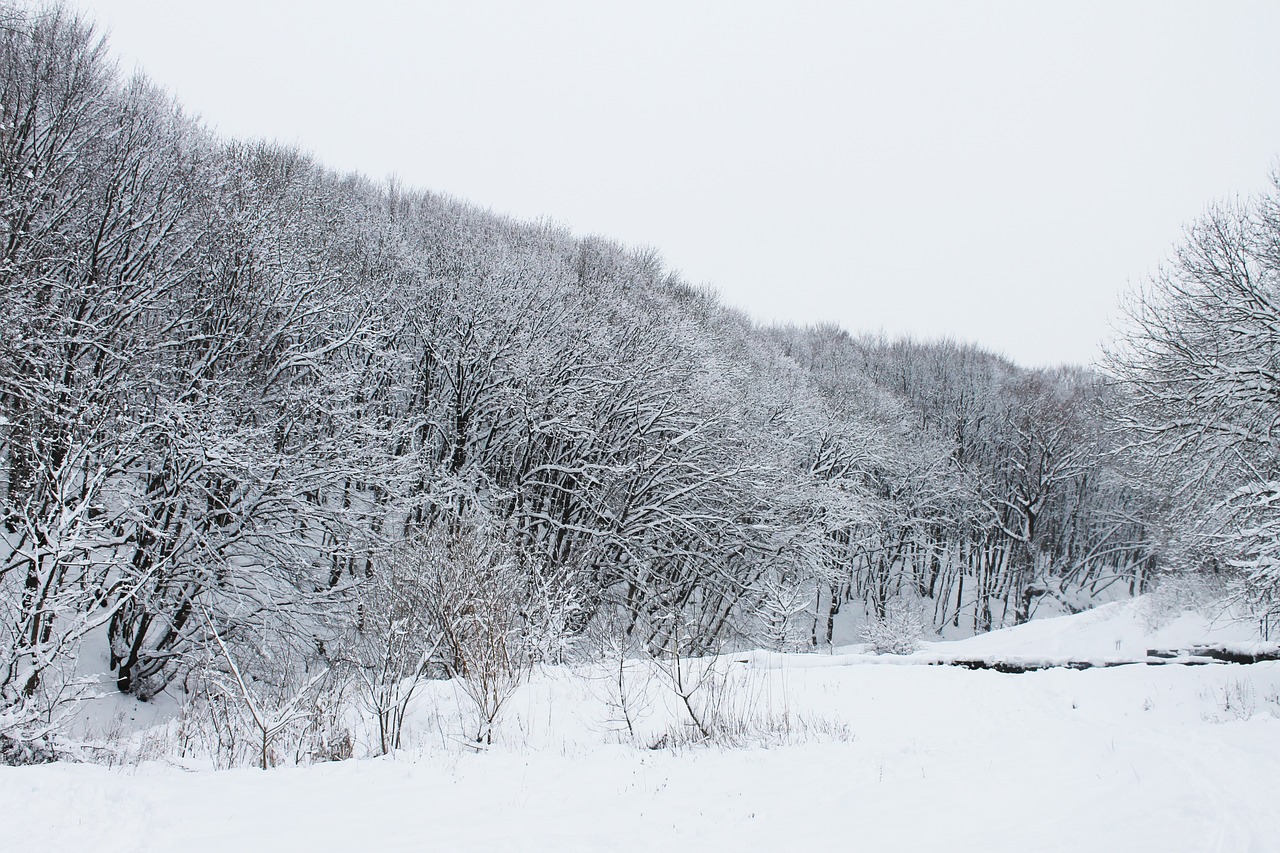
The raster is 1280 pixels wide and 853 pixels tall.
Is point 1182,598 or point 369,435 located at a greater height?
point 369,435

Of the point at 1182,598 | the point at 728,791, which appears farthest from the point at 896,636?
the point at 728,791

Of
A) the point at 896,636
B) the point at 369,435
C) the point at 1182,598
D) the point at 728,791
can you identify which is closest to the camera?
the point at 728,791

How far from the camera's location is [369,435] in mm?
16719

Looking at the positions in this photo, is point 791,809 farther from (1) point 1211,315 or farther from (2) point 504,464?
(2) point 504,464

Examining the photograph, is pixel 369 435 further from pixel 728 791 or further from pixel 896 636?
pixel 896 636

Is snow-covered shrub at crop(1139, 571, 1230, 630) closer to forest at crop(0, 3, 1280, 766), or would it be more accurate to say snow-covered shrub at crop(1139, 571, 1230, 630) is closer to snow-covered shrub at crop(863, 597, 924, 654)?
forest at crop(0, 3, 1280, 766)

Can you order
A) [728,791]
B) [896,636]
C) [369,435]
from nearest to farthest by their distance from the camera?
[728,791], [369,435], [896,636]

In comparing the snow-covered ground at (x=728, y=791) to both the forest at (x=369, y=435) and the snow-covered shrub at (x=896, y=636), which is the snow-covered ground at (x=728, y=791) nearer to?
the forest at (x=369, y=435)

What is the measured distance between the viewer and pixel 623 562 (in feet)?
72.0

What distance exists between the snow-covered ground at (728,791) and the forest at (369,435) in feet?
4.55

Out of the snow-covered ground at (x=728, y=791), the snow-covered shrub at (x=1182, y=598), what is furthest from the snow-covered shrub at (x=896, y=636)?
the snow-covered ground at (x=728, y=791)

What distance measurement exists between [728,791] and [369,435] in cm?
1329

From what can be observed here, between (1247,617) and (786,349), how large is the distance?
34084 millimetres

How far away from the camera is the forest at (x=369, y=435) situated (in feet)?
36.1
